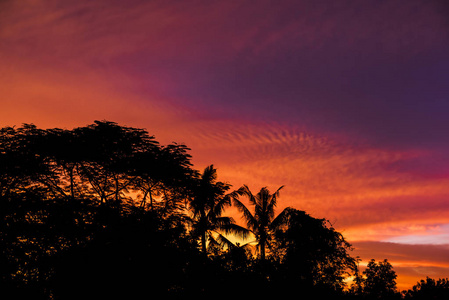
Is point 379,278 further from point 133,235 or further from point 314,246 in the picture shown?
point 133,235

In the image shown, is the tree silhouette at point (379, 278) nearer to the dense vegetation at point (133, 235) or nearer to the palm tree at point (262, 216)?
the dense vegetation at point (133, 235)

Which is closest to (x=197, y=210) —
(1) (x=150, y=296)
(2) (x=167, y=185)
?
(2) (x=167, y=185)

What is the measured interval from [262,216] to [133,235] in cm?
1839

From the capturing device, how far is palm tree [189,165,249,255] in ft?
105

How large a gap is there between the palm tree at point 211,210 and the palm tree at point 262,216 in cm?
238

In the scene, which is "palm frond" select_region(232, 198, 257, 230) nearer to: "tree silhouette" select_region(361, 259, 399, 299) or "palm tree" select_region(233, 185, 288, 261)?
"palm tree" select_region(233, 185, 288, 261)

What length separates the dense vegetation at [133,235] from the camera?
64.0 ft

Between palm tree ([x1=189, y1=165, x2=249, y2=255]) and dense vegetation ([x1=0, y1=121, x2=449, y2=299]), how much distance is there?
0.10 m

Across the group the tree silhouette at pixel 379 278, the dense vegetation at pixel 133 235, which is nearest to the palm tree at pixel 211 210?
the dense vegetation at pixel 133 235

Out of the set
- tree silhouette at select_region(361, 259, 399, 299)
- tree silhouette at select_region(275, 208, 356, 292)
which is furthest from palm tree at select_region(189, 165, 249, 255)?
tree silhouette at select_region(361, 259, 399, 299)

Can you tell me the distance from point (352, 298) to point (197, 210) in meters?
15.3

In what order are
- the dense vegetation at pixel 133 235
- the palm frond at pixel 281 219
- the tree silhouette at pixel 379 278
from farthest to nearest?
1. the palm frond at pixel 281 219
2. the tree silhouette at pixel 379 278
3. the dense vegetation at pixel 133 235

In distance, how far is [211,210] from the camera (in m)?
32.7

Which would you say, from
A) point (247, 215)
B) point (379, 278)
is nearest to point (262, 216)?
point (247, 215)
